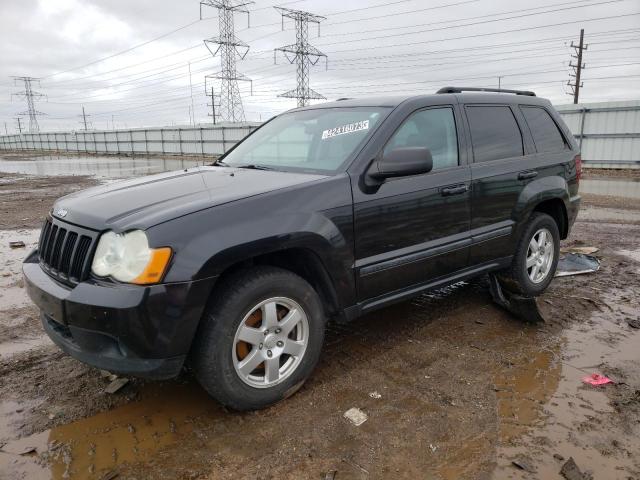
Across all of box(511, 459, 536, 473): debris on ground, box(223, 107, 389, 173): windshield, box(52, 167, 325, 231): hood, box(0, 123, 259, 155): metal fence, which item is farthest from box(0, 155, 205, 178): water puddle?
box(511, 459, 536, 473): debris on ground

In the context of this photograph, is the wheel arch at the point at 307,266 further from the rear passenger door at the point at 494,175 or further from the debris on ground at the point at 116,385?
the rear passenger door at the point at 494,175

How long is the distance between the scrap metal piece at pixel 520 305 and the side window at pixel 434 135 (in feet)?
4.55

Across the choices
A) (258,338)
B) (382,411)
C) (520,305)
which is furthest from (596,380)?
(258,338)

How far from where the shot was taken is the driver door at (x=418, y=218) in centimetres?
312

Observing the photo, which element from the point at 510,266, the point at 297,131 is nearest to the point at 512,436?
the point at 510,266

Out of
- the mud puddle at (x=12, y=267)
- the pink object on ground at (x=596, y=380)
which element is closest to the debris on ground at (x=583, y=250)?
the pink object on ground at (x=596, y=380)

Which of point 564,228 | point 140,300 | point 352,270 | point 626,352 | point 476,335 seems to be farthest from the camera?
point 564,228

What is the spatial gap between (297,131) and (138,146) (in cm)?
4358

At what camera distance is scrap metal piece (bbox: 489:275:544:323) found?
408 cm

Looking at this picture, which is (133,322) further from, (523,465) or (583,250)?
(583,250)

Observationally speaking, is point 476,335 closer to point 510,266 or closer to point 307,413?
point 510,266

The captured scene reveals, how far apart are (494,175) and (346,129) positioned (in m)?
1.30

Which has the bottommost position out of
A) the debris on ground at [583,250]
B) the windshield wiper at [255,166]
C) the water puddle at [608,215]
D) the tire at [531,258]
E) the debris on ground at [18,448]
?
the debris on ground at [18,448]

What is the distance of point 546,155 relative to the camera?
4.43 m
